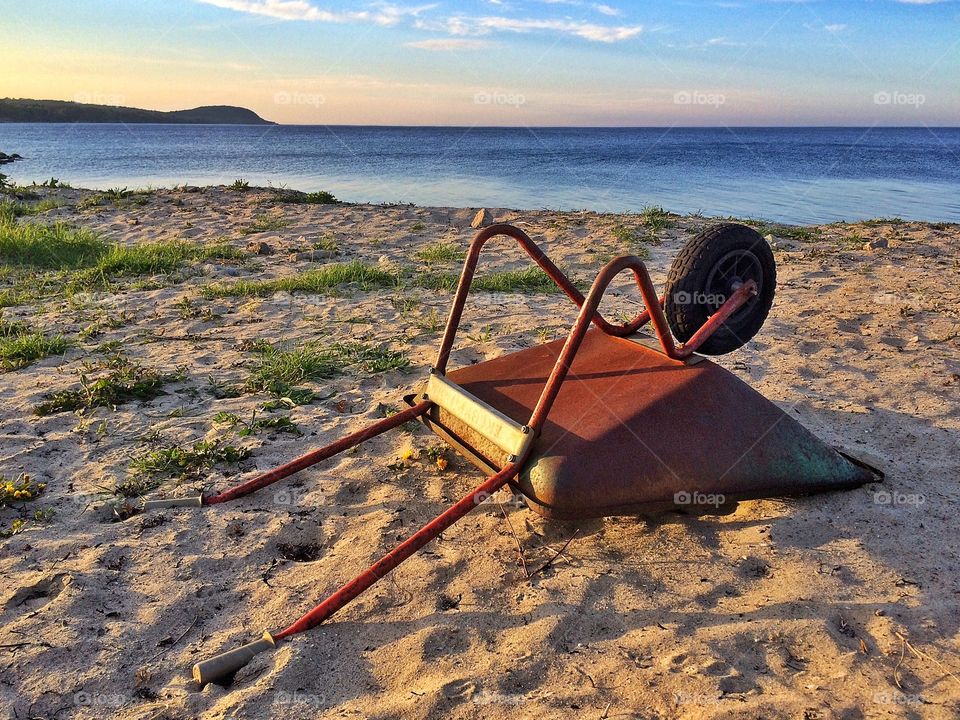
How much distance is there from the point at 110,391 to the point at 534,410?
284 centimetres

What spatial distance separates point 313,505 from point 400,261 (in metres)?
5.46

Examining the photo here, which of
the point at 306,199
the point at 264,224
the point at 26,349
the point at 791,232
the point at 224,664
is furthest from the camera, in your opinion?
the point at 306,199

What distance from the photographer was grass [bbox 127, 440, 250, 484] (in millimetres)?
3410

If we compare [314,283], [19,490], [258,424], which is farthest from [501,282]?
[19,490]

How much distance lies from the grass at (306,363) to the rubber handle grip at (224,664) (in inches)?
83.5

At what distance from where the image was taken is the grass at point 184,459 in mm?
3410

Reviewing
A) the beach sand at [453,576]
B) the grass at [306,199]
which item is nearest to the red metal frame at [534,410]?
the beach sand at [453,576]

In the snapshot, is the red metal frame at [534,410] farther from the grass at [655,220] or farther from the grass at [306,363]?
the grass at [655,220]

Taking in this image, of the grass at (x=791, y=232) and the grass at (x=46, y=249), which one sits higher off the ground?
the grass at (x=791, y=232)

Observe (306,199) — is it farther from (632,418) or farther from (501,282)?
(632,418)

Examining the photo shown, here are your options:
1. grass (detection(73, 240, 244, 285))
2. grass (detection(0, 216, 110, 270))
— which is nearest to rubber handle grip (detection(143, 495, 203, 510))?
grass (detection(73, 240, 244, 285))

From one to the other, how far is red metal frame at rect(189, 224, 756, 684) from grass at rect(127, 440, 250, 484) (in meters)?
0.39

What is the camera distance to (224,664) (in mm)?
2174

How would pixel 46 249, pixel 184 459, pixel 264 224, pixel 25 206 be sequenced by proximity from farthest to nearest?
pixel 25 206 → pixel 264 224 → pixel 46 249 → pixel 184 459
